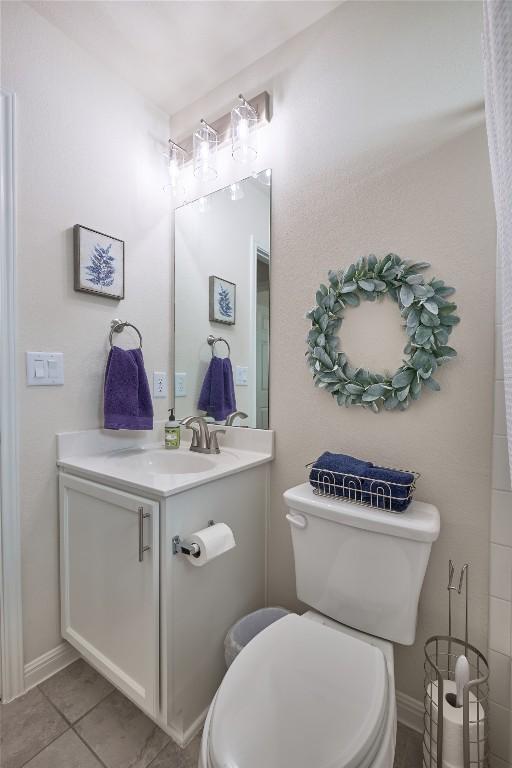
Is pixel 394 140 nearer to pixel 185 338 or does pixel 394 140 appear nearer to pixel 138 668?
pixel 185 338

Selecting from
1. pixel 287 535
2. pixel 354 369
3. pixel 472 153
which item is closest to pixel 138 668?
pixel 287 535

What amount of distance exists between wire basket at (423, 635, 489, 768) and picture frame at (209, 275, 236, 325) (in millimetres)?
1364

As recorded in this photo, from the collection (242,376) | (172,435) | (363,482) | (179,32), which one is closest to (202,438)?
(172,435)

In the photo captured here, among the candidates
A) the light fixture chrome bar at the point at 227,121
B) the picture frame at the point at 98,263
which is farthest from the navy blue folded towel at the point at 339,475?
the light fixture chrome bar at the point at 227,121

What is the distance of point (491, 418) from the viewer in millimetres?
988

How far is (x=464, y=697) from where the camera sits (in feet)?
2.69

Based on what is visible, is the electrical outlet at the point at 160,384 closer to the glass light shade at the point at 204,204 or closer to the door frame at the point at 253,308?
the door frame at the point at 253,308

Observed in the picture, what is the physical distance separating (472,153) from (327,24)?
0.81 metres

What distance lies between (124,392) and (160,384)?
300 millimetres

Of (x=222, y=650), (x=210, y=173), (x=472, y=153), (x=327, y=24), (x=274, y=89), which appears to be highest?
(x=327, y=24)

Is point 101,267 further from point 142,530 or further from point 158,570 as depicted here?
point 158,570

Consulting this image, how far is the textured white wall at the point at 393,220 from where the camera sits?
3.33ft

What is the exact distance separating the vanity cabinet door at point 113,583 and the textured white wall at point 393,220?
1.87 feet

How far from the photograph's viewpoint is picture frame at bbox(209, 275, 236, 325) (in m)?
1.59
